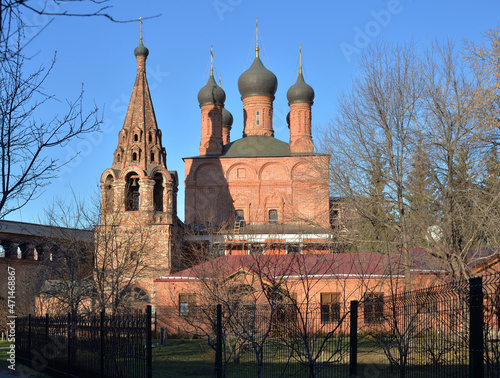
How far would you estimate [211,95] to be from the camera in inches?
1714

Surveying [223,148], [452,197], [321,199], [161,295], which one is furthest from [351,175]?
[223,148]

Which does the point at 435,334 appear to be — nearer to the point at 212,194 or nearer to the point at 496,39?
the point at 496,39

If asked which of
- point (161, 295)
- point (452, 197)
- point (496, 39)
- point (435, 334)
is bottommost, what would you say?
point (161, 295)

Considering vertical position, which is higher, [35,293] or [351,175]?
[351,175]

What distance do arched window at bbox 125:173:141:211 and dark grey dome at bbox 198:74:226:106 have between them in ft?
45.5

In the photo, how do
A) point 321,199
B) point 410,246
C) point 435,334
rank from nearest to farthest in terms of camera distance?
point 435,334 < point 410,246 < point 321,199

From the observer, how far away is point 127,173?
98.5 feet

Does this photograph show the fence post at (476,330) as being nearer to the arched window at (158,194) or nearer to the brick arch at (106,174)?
the brick arch at (106,174)

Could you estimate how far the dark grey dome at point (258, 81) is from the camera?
43.8 meters

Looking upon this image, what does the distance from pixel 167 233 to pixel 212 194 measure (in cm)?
1212

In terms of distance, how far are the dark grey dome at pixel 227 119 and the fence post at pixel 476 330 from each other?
46.0 metres

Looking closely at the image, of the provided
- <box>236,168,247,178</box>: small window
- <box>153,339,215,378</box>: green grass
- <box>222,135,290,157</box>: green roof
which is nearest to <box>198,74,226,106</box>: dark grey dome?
<box>222,135,290,157</box>: green roof

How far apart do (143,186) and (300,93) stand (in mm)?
17243

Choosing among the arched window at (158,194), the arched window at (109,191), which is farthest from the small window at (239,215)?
the arched window at (109,191)
